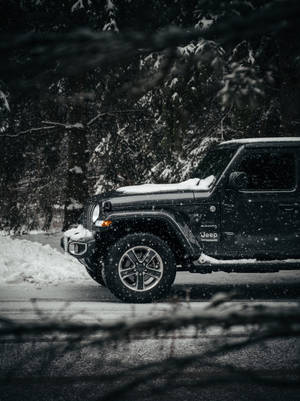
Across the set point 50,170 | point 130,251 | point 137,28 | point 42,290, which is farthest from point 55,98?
point 50,170

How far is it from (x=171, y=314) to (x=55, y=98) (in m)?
0.56

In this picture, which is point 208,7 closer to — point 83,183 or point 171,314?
point 171,314

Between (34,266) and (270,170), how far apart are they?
435 cm

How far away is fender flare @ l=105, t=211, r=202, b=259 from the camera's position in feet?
23.4

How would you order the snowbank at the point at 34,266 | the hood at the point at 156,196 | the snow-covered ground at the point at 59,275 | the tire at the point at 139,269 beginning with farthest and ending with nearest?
the snowbank at the point at 34,266 < the snow-covered ground at the point at 59,275 < the hood at the point at 156,196 < the tire at the point at 139,269

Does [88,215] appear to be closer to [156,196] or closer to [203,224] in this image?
[156,196]

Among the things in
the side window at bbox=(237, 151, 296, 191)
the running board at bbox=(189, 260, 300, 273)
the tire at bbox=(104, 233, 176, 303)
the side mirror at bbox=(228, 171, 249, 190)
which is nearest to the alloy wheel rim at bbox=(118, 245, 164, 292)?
the tire at bbox=(104, 233, 176, 303)

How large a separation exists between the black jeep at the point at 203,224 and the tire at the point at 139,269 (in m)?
0.01

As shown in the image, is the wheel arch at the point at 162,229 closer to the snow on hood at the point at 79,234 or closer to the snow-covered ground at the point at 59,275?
the snow on hood at the point at 79,234

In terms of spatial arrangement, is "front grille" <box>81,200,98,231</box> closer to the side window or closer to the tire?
the tire

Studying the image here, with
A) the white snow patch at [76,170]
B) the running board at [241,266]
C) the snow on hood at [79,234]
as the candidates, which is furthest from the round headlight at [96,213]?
the white snow patch at [76,170]

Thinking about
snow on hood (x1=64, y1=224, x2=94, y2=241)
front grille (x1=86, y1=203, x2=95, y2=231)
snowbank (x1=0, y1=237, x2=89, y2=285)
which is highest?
front grille (x1=86, y1=203, x2=95, y2=231)

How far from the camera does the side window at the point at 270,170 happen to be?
24.5ft

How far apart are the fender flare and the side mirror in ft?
2.44
